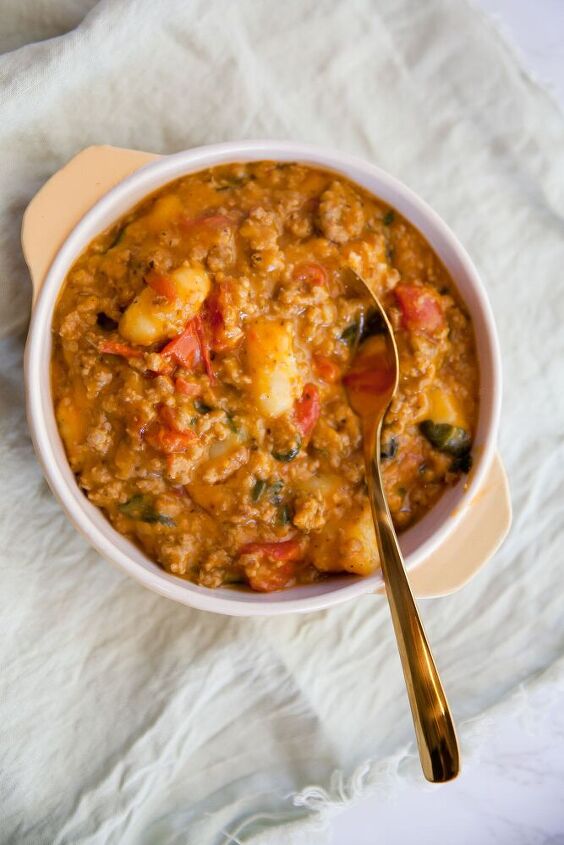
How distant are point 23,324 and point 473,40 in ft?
7.59

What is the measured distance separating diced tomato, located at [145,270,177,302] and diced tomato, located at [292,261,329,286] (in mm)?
442

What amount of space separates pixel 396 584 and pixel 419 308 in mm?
995

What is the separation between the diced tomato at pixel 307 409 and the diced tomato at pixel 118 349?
1.88 feet

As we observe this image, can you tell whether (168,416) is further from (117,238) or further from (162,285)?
(117,238)

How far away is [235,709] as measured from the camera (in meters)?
3.54

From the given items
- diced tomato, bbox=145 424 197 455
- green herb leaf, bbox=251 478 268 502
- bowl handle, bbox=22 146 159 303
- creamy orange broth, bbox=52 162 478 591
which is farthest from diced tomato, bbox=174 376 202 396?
bowl handle, bbox=22 146 159 303

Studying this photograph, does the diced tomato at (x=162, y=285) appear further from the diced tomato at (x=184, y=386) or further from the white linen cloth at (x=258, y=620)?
the white linen cloth at (x=258, y=620)

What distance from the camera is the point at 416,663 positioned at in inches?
101

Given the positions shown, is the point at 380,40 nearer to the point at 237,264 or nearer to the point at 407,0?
the point at 407,0

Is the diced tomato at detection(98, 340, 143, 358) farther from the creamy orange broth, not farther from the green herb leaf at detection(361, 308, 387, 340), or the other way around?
the green herb leaf at detection(361, 308, 387, 340)

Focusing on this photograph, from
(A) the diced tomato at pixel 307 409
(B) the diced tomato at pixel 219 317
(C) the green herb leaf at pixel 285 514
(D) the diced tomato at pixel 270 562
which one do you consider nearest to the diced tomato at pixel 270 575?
(D) the diced tomato at pixel 270 562

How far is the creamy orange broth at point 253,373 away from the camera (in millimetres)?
2818

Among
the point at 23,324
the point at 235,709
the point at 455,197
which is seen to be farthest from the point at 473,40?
the point at 235,709

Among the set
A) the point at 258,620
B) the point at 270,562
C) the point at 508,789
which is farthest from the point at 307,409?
the point at 508,789
